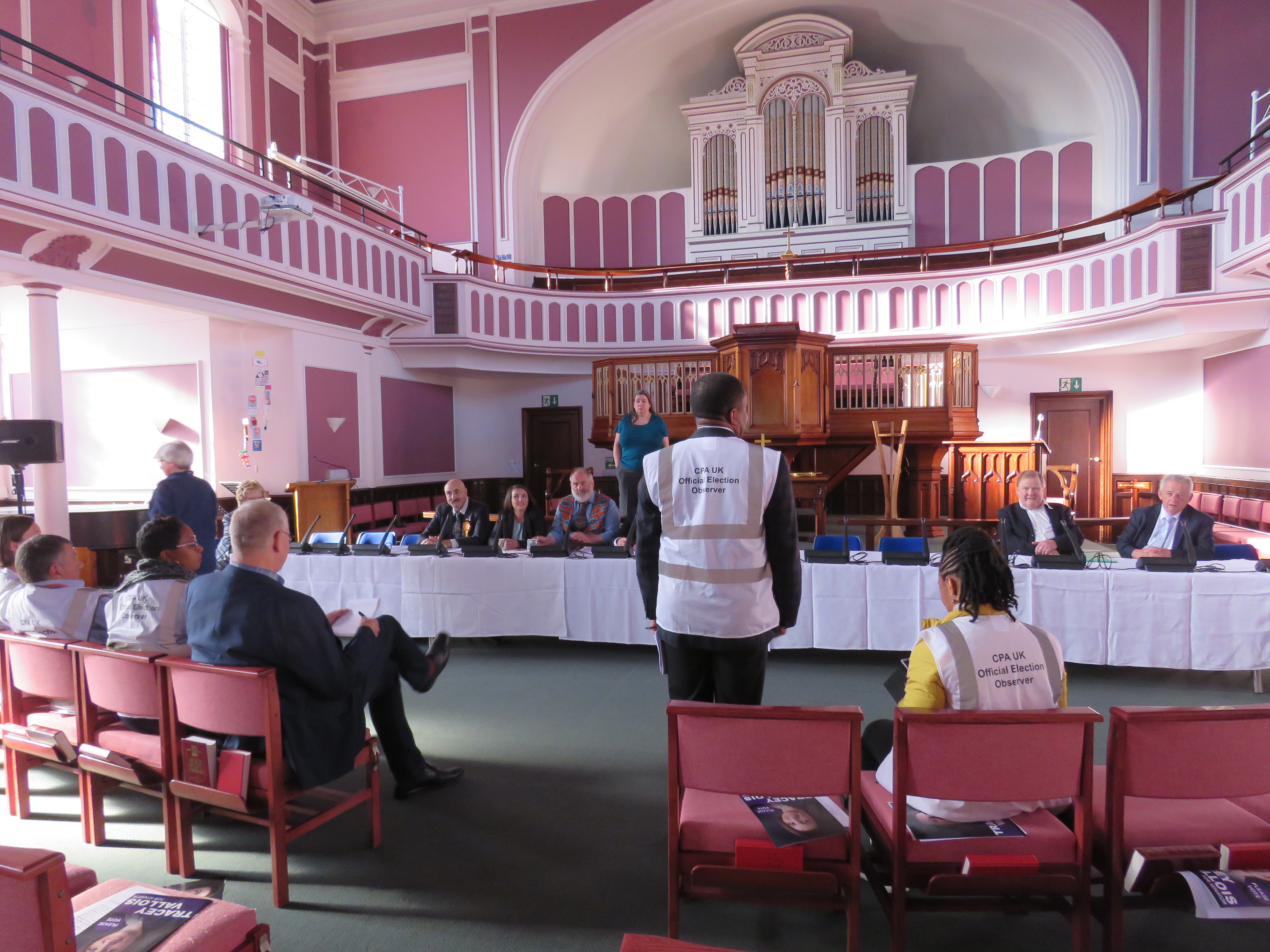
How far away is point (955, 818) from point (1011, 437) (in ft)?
33.1

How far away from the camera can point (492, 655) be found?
4562mm

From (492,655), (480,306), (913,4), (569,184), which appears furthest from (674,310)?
(492,655)

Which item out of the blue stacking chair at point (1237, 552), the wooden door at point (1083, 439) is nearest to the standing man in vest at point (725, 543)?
the blue stacking chair at point (1237, 552)

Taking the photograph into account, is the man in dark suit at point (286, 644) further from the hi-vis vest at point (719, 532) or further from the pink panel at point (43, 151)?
the pink panel at point (43, 151)

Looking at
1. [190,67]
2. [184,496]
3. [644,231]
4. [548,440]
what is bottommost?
[184,496]

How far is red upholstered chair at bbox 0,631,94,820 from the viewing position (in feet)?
8.13

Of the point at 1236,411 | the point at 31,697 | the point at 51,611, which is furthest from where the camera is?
the point at 1236,411

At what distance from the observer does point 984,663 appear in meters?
1.72

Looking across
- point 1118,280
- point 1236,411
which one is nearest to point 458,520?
point 1118,280

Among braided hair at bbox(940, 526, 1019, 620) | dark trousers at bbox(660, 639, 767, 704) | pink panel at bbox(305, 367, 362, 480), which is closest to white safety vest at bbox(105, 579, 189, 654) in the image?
dark trousers at bbox(660, 639, 767, 704)

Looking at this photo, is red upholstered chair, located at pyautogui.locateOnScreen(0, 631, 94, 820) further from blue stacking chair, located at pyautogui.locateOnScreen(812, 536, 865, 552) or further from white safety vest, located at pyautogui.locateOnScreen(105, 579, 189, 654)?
blue stacking chair, located at pyautogui.locateOnScreen(812, 536, 865, 552)

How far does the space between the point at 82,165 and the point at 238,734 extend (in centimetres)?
543

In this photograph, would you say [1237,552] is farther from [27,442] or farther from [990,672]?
[27,442]

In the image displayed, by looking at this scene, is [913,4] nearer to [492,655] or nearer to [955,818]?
[492,655]
